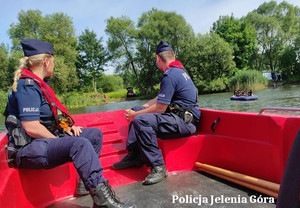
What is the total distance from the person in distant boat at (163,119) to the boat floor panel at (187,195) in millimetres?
155

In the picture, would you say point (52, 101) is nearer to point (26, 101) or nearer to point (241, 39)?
point (26, 101)

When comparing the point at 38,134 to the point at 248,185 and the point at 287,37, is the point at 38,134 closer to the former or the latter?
the point at 248,185

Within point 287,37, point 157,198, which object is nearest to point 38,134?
point 157,198

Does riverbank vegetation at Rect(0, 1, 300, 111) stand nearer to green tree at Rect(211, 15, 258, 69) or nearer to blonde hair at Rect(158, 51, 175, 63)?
green tree at Rect(211, 15, 258, 69)

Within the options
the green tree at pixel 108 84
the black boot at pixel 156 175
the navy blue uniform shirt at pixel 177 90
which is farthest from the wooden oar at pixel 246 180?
the green tree at pixel 108 84

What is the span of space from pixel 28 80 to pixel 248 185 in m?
2.06

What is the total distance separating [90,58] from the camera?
44.8m

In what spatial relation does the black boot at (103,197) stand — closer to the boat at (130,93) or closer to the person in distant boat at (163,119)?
the person in distant boat at (163,119)

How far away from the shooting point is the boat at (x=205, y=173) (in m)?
1.95

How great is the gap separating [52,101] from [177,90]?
1343 millimetres

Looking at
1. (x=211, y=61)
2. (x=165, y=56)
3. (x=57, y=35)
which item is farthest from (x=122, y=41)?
(x=165, y=56)

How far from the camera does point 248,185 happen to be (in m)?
2.15

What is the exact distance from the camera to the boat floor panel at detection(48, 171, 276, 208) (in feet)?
6.55

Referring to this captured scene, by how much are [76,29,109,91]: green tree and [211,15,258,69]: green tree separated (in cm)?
2189
